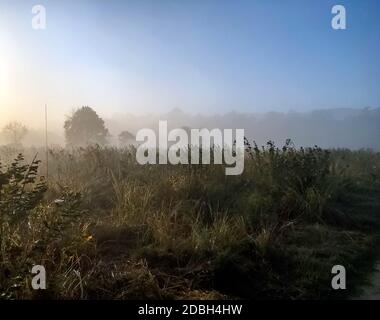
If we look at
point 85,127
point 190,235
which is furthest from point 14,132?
point 190,235

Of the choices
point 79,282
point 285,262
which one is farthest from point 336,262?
point 79,282

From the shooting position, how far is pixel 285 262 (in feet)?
12.5

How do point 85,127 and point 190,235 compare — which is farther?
point 85,127

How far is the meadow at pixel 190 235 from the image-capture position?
3258 millimetres

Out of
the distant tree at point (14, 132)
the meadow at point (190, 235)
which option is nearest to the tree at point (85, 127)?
the distant tree at point (14, 132)

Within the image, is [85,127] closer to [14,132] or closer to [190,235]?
[14,132]

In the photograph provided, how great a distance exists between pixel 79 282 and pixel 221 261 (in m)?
1.15

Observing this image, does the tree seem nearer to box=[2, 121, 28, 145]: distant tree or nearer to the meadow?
box=[2, 121, 28, 145]: distant tree

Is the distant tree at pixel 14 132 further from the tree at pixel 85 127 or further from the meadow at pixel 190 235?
the meadow at pixel 190 235

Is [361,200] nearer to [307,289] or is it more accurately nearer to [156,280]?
[307,289]

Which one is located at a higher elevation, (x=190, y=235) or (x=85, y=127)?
(x=85, y=127)

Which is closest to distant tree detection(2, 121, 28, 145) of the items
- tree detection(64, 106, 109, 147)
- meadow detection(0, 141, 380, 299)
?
tree detection(64, 106, 109, 147)

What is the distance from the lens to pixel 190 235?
13.7ft
